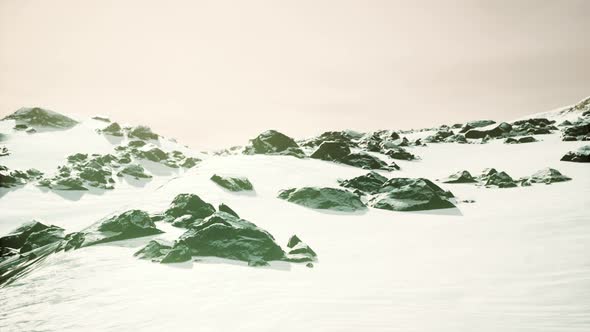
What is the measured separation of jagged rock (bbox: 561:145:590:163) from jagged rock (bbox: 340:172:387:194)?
9.74 m

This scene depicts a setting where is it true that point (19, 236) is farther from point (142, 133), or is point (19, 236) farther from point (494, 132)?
point (142, 133)

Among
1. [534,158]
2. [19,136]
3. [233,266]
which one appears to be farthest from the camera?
[19,136]

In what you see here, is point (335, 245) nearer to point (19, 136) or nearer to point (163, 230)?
point (163, 230)

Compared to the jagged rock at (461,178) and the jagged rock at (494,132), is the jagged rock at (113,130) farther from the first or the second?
the jagged rock at (461,178)

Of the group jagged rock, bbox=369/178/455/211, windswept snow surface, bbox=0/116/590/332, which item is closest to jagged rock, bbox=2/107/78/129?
windswept snow surface, bbox=0/116/590/332

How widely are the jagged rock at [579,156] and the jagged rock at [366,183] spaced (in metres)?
9.74

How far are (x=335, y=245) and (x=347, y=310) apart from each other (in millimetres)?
4111

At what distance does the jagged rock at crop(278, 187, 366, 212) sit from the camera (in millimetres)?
13188

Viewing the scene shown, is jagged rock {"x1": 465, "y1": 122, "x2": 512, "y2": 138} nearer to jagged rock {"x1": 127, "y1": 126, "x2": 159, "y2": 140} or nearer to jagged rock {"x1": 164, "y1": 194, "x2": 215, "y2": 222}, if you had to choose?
jagged rock {"x1": 164, "y1": 194, "x2": 215, "y2": 222}

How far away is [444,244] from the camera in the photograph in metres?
8.79

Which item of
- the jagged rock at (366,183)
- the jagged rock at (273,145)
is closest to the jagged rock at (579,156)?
the jagged rock at (366,183)

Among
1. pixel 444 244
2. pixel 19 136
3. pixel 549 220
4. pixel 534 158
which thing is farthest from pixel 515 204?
pixel 19 136

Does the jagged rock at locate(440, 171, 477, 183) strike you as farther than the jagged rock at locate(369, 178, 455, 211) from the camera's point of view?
Yes

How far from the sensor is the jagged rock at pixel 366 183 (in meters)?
15.8
